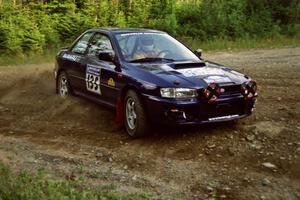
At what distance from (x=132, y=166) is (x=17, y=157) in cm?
163

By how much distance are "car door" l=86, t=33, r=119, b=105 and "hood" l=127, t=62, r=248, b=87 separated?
0.59 meters

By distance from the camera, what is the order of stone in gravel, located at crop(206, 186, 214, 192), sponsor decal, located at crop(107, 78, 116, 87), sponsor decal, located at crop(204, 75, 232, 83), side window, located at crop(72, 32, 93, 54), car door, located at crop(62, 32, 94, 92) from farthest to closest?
side window, located at crop(72, 32, 93, 54)
car door, located at crop(62, 32, 94, 92)
sponsor decal, located at crop(107, 78, 116, 87)
sponsor decal, located at crop(204, 75, 232, 83)
stone in gravel, located at crop(206, 186, 214, 192)

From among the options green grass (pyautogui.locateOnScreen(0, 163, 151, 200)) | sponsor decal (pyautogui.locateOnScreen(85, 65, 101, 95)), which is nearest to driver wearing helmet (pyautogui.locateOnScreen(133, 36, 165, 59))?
sponsor decal (pyautogui.locateOnScreen(85, 65, 101, 95))

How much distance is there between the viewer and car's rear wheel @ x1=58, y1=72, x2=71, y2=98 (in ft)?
34.4

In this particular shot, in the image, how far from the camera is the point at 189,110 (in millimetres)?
7375

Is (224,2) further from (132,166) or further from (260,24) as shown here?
(132,166)

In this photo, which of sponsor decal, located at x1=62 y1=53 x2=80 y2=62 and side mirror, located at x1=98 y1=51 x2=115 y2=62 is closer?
side mirror, located at x1=98 y1=51 x2=115 y2=62

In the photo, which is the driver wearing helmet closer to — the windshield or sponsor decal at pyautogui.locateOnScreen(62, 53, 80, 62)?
the windshield

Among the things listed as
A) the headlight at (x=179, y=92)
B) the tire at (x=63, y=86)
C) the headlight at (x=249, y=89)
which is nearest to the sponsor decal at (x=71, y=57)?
the tire at (x=63, y=86)

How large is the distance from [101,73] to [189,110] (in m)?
2.05

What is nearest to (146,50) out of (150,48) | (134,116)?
(150,48)

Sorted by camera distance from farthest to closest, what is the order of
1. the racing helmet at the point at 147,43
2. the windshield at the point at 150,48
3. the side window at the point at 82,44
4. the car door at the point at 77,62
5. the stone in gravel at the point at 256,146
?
1. the side window at the point at 82,44
2. the car door at the point at 77,62
3. the racing helmet at the point at 147,43
4. the windshield at the point at 150,48
5. the stone in gravel at the point at 256,146

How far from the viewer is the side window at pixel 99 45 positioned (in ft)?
29.7

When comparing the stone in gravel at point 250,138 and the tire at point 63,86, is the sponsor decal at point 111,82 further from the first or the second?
the stone in gravel at point 250,138
